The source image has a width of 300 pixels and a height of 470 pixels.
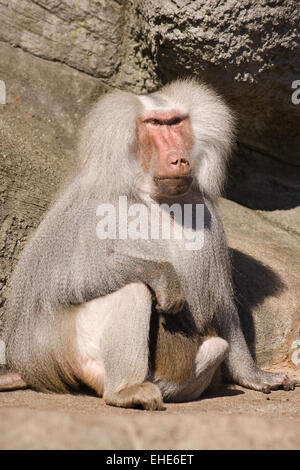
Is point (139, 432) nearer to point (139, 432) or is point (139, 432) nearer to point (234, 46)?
point (139, 432)

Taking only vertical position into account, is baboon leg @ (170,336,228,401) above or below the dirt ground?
below

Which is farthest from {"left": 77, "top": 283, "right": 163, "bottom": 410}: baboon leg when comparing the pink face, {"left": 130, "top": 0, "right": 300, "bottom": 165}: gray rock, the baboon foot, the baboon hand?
{"left": 130, "top": 0, "right": 300, "bottom": 165}: gray rock

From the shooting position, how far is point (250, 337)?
526 cm

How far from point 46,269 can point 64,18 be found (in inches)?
116

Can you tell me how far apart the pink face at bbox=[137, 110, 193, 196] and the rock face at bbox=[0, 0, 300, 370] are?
92 cm

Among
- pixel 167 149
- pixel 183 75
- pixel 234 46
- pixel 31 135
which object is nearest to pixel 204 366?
pixel 167 149

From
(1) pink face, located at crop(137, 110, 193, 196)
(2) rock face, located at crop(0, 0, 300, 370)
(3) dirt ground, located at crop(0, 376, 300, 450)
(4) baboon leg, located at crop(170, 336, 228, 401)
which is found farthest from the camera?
(2) rock face, located at crop(0, 0, 300, 370)

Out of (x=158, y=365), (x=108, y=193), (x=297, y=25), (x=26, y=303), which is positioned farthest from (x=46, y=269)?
(x=297, y=25)

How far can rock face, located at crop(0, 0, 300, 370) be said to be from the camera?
210 inches

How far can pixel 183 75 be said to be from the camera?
6.06m

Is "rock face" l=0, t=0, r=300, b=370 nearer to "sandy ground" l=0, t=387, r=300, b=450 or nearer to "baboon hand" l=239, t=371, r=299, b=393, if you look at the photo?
"baboon hand" l=239, t=371, r=299, b=393

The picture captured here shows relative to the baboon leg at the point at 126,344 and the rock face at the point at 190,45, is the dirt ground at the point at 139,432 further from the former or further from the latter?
the rock face at the point at 190,45

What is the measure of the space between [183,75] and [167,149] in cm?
201

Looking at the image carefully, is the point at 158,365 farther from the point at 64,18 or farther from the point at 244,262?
the point at 64,18
